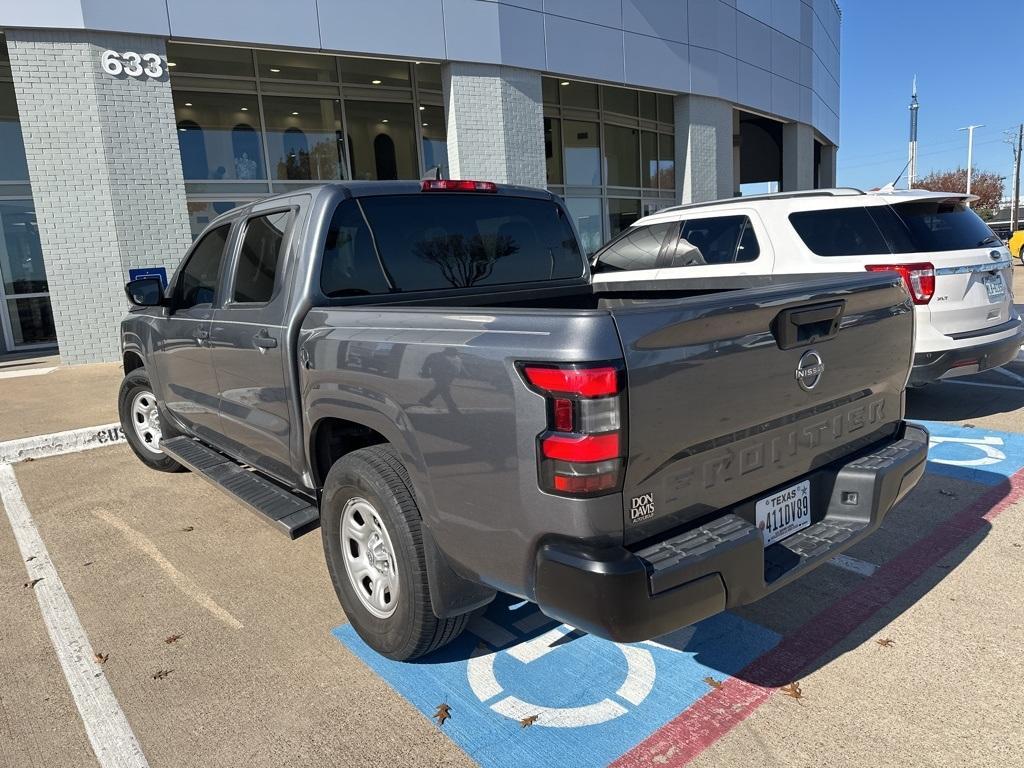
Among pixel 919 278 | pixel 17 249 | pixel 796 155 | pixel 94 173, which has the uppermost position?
pixel 796 155

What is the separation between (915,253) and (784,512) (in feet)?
12.5

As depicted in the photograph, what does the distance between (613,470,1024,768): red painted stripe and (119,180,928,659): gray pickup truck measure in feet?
1.73

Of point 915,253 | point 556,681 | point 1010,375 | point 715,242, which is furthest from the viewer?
point 1010,375

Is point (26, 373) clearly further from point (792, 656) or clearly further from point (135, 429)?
point (792, 656)

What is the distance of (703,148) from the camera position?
18.2 m

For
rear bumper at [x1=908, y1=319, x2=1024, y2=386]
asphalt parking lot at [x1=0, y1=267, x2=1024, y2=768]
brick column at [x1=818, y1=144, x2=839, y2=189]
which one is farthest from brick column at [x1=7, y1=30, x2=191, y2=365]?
brick column at [x1=818, y1=144, x2=839, y2=189]

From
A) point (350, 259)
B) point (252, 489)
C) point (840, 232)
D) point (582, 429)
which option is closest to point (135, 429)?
point (252, 489)

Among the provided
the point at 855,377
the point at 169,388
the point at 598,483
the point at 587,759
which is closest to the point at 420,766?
the point at 587,759

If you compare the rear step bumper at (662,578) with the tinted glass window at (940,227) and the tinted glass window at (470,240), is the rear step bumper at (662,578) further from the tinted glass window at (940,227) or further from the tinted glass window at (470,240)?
the tinted glass window at (940,227)

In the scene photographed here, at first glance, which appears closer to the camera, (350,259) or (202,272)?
(350,259)

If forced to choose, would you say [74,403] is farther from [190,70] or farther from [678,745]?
[678,745]

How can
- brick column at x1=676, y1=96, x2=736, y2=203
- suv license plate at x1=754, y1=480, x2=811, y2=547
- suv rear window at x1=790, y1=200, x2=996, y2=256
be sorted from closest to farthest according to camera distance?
suv license plate at x1=754, y1=480, x2=811, y2=547 → suv rear window at x1=790, y1=200, x2=996, y2=256 → brick column at x1=676, y1=96, x2=736, y2=203

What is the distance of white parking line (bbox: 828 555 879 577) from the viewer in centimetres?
364

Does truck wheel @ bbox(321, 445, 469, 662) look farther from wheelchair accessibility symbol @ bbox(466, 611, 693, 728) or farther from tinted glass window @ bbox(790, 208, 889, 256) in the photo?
tinted glass window @ bbox(790, 208, 889, 256)
